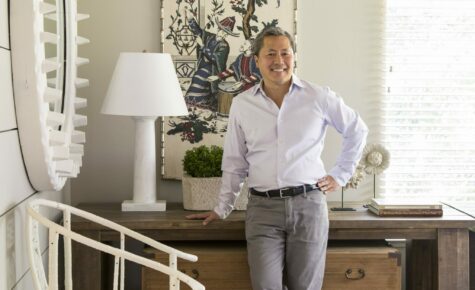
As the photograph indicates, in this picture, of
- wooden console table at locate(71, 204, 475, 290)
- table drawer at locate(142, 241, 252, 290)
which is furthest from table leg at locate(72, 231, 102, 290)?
table drawer at locate(142, 241, 252, 290)

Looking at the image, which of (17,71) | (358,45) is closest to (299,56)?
(358,45)

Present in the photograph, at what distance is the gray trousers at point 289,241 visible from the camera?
2.69 meters

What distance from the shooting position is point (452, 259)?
289 centimetres

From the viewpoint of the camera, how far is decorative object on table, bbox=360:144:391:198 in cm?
314

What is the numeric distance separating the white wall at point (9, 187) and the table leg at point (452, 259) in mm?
1613

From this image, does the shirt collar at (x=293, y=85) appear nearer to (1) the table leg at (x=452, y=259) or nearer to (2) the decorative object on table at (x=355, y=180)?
(2) the decorative object on table at (x=355, y=180)

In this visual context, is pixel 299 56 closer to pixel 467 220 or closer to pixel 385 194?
pixel 385 194

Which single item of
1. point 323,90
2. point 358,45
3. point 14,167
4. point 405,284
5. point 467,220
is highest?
point 358,45

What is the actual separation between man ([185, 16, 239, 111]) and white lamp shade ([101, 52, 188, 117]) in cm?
34

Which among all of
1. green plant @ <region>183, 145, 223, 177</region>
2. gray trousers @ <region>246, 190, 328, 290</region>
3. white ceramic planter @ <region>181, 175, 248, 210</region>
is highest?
green plant @ <region>183, 145, 223, 177</region>

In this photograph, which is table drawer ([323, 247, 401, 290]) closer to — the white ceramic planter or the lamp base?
the white ceramic planter

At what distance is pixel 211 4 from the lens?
130 inches

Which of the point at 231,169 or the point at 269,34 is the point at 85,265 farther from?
the point at 269,34

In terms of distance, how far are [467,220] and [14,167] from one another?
1.75m
